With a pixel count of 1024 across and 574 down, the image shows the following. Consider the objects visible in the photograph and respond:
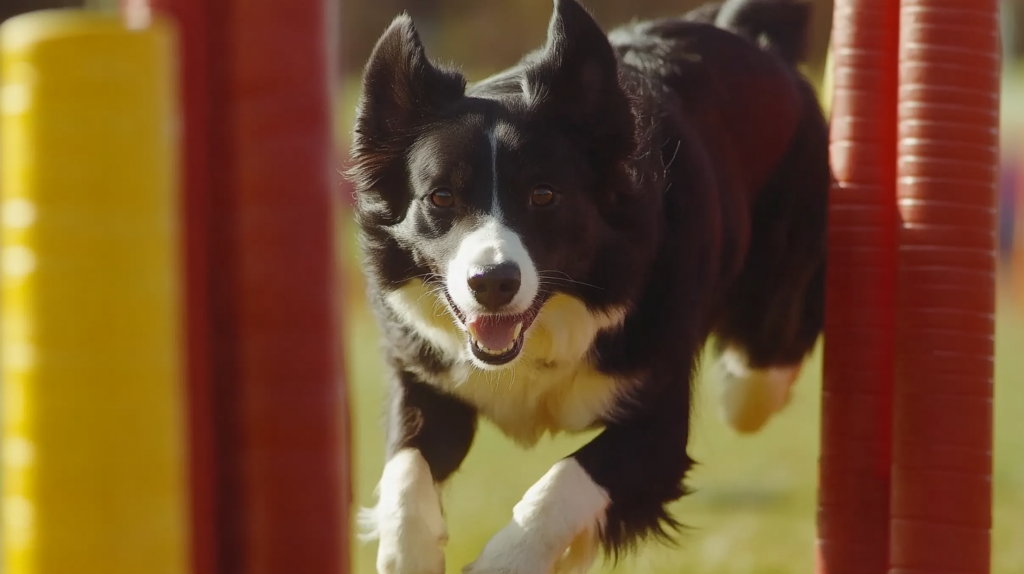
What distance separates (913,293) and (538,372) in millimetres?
1098

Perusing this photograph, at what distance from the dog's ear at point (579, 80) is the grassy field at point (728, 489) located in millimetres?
1138

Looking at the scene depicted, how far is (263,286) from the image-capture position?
2090 mm

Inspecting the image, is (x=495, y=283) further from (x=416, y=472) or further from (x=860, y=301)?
(x=860, y=301)

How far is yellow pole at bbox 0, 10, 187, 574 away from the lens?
5.34 feet

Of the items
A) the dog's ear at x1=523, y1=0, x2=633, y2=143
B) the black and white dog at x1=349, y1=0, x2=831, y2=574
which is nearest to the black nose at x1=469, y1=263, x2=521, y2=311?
the black and white dog at x1=349, y1=0, x2=831, y2=574

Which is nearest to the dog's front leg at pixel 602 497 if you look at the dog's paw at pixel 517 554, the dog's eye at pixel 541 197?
the dog's paw at pixel 517 554

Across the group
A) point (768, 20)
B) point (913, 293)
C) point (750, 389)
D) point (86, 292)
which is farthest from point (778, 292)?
point (86, 292)

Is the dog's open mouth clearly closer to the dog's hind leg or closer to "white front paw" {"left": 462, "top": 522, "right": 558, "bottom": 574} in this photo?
"white front paw" {"left": 462, "top": 522, "right": 558, "bottom": 574}

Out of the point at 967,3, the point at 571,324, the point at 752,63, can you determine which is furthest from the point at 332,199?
the point at 752,63

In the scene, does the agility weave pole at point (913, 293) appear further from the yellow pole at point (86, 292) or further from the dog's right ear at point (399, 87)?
the yellow pole at point (86, 292)

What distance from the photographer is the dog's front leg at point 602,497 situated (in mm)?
3307

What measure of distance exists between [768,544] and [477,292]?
3324 mm

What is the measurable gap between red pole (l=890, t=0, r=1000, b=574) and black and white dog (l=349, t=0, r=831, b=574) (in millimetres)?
697

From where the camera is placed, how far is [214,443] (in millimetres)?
2146
